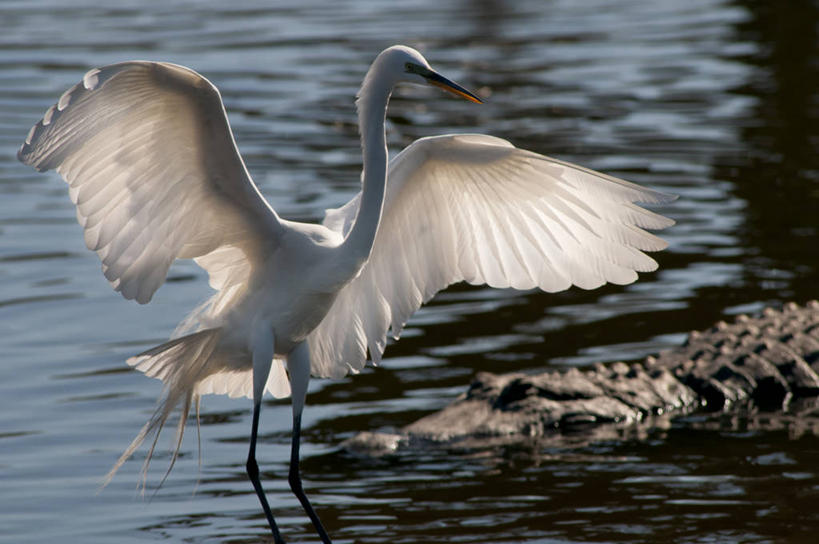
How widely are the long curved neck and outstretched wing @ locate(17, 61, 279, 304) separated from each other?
47cm

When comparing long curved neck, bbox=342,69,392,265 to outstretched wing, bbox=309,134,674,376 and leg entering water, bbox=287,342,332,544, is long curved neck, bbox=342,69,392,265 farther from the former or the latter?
leg entering water, bbox=287,342,332,544

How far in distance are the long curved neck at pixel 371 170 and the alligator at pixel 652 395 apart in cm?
201

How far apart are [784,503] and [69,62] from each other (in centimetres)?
1673

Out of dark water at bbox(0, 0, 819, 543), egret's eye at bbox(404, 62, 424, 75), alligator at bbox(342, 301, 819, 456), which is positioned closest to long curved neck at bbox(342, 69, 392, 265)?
egret's eye at bbox(404, 62, 424, 75)

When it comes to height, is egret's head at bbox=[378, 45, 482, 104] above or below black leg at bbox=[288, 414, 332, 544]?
above

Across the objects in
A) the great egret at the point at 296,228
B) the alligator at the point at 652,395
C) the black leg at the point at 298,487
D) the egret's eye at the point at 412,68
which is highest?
the egret's eye at the point at 412,68

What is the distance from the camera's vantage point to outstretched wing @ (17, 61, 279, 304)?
5984mm

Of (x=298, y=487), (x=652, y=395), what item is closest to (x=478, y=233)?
(x=298, y=487)

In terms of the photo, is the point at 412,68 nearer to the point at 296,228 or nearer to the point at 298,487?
the point at 296,228

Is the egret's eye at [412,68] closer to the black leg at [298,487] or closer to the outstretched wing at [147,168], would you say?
the outstretched wing at [147,168]

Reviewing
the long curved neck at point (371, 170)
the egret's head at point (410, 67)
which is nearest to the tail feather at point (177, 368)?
the long curved neck at point (371, 170)

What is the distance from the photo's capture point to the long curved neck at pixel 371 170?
666 centimetres

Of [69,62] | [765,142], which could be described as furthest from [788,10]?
[69,62]

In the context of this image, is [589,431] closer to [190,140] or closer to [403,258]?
[403,258]
